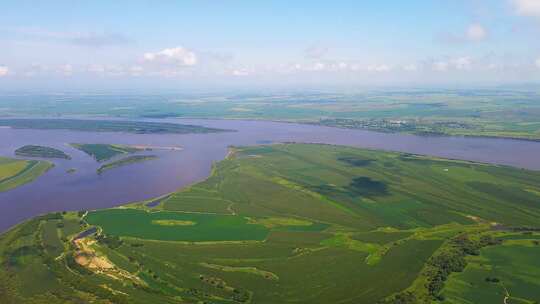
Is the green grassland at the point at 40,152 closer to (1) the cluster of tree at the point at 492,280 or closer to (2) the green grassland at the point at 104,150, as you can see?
(2) the green grassland at the point at 104,150

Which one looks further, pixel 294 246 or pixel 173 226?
pixel 173 226

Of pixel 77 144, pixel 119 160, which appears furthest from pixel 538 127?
pixel 77 144

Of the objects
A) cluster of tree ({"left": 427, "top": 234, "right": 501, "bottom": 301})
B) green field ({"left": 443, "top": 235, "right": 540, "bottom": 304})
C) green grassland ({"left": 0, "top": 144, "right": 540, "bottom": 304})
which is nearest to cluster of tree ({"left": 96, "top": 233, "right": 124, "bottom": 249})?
green grassland ({"left": 0, "top": 144, "right": 540, "bottom": 304})

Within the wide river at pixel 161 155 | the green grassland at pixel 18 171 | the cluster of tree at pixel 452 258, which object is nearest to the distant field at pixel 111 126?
the wide river at pixel 161 155

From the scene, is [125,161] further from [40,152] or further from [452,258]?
[452,258]

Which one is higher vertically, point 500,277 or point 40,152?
point 40,152

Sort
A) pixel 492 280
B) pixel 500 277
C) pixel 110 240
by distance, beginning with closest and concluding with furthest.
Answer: pixel 492 280 < pixel 500 277 < pixel 110 240

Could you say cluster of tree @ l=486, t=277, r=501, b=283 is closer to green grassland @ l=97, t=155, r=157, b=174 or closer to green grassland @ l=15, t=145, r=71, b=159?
green grassland @ l=97, t=155, r=157, b=174

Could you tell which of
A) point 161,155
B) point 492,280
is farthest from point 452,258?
point 161,155
